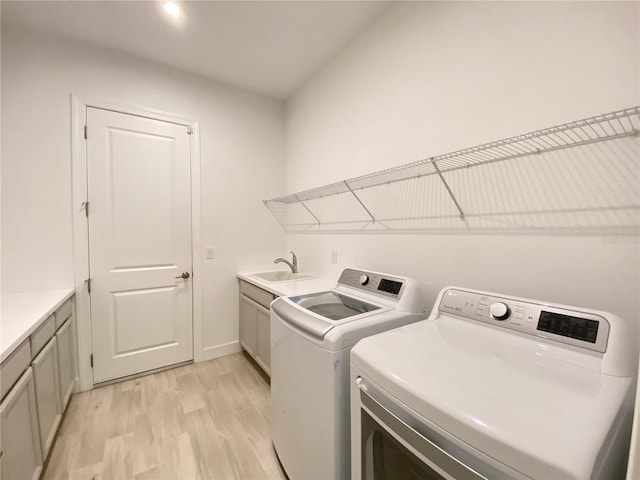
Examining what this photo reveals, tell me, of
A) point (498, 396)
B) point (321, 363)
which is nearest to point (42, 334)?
point (321, 363)

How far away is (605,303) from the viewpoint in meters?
0.94

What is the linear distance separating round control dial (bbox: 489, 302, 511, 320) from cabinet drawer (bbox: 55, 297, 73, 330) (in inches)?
96.8

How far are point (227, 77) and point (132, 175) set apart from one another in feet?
4.28

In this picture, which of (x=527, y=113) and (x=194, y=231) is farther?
(x=194, y=231)

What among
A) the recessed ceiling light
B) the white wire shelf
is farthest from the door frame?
the white wire shelf

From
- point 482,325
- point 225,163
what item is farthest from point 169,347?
point 482,325

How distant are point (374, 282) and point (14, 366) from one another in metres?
1.70

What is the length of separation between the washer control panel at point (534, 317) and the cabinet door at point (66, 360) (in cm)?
237

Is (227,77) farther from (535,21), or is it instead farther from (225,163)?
(535,21)

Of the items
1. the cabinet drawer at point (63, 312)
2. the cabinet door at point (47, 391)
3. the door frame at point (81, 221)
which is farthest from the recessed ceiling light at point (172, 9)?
the cabinet door at point (47, 391)

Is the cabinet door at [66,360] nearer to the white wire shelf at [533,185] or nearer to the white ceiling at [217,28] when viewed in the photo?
the white ceiling at [217,28]

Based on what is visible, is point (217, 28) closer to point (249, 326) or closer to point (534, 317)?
point (249, 326)

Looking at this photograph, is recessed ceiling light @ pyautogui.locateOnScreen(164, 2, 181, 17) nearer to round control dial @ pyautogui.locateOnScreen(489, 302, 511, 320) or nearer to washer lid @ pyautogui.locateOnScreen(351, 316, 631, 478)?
washer lid @ pyautogui.locateOnScreen(351, 316, 631, 478)

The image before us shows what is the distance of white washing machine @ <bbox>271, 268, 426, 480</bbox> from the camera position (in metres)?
1.00
